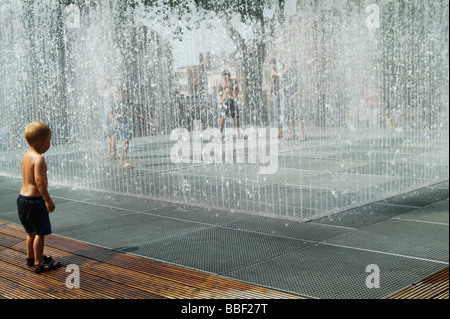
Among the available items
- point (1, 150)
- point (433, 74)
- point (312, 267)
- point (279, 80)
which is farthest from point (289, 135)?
point (312, 267)

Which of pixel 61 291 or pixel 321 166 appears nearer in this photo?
pixel 61 291

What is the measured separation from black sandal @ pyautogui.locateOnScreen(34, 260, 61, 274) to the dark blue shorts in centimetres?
24

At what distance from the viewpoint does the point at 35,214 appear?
3871 mm

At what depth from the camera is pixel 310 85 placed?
51.5ft

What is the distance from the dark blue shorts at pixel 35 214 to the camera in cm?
387

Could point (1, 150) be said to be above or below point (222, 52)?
below

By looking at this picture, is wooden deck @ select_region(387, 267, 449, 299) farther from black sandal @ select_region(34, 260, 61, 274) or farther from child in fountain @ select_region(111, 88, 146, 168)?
child in fountain @ select_region(111, 88, 146, 168)

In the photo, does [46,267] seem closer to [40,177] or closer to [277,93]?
[40,177]

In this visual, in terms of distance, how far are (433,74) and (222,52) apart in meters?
5.64

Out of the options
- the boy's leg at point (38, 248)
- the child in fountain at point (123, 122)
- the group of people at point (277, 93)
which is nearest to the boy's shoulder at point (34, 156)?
the boy's leg at point (38, 248)

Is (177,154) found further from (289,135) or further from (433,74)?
(433,74)

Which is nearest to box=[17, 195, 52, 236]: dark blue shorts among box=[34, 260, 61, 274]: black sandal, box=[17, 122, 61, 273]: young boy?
box=[17, 122, 61, 273]: young boy

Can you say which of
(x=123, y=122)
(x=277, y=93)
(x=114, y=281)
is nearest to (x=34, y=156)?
(x=114, y=281)

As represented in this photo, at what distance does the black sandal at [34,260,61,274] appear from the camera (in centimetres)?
392
